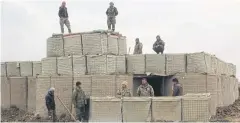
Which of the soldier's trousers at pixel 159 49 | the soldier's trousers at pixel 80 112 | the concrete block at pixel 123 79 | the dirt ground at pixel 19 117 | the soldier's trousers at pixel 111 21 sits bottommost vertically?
the dirt ground at pixel 19 117

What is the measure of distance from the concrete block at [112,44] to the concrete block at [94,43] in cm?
17

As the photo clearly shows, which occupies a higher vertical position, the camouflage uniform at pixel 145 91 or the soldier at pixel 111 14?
the soldier at pixel 111 14

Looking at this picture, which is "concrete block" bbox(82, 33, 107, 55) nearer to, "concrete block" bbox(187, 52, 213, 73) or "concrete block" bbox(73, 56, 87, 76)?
"concrete block" bbox(73, 56, 87, 76)

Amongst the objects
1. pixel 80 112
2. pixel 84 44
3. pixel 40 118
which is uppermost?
pixel 84 44

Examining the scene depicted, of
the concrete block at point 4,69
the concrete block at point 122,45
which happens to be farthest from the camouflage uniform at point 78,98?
the concrete block at point 4,69

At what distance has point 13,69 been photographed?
56.7 feet

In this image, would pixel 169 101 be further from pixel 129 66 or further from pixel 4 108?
pixel 4 108

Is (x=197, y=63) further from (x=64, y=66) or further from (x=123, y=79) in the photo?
(x=64, y=66)

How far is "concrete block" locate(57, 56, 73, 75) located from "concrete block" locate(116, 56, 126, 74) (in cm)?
143

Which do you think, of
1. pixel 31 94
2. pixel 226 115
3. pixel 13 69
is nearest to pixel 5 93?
pixel 13 69

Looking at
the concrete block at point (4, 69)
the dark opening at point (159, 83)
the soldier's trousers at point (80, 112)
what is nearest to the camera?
the soldier's trousers at point (80, 112)

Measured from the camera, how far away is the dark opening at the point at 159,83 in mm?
14734

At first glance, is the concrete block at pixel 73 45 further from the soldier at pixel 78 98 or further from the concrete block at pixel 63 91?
the soldier at pixel 78 98

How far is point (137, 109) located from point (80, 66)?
8.63 ft
